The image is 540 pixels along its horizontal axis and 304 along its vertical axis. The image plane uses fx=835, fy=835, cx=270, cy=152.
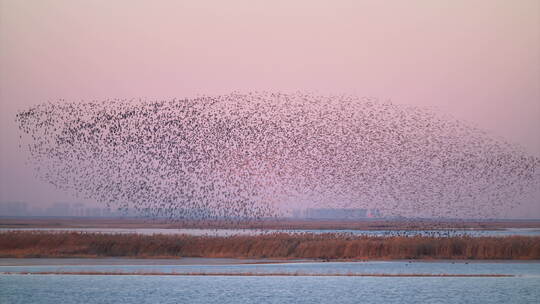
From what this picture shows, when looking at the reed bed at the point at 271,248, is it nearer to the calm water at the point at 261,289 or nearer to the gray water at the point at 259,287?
the gray water at the point at 259,287

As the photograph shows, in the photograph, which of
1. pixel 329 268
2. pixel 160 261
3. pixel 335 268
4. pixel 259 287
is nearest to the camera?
pixel 259 287

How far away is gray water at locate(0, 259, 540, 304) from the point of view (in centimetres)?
3238

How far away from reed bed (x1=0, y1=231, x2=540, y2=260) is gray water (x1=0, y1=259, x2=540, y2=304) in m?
6.31

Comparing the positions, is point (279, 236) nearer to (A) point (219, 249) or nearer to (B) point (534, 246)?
(A) point (219, 249)

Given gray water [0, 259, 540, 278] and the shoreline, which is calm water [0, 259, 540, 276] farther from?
the shoreline

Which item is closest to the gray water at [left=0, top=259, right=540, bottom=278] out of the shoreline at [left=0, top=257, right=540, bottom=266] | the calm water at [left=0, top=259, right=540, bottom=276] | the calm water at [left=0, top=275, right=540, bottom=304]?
the calm water at [left=0, top=259, right=540, bottom=276]

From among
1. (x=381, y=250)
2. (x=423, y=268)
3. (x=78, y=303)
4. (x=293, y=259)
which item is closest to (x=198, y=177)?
(x=293, y=259)

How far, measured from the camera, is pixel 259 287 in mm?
35438

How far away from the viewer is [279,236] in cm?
5375

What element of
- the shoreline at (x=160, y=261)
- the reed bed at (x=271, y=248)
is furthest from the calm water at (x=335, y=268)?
the reed bed at (x=271, y=248)

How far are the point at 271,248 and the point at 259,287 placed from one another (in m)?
13.3

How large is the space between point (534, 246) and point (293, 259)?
45.4 ft

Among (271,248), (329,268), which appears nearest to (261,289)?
(329,268)

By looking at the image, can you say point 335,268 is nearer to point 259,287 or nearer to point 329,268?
point 329,268
